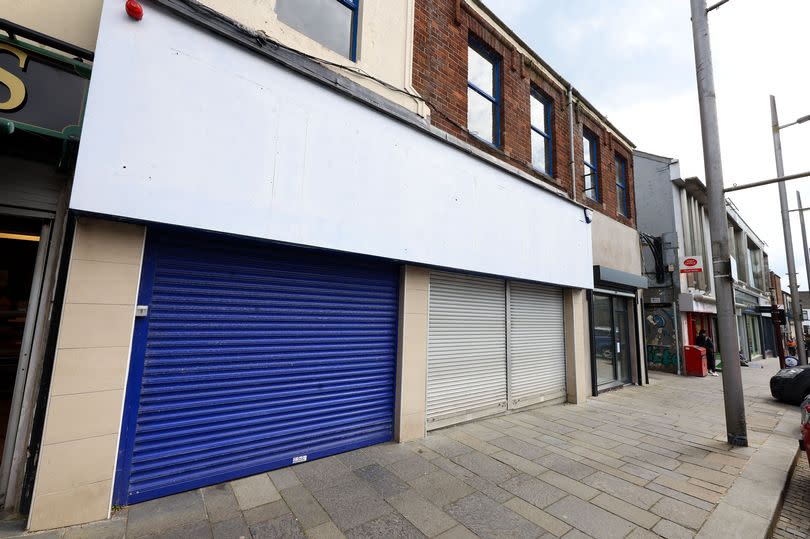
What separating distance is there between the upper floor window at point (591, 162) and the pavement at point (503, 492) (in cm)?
700

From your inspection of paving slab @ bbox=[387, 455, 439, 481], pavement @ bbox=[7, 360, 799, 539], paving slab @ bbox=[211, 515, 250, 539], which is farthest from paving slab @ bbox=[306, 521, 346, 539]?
paving slab @ bbox=[387, 455, 439, 481]

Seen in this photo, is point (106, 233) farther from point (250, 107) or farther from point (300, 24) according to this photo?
point (300, 24)

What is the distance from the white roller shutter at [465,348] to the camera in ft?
19.2

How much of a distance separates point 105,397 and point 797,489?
8087 millimetres

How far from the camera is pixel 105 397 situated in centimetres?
308

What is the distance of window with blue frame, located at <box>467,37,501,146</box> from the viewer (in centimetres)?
724

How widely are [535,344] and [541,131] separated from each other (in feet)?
17.8

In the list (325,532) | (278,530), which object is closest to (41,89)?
(278,530)

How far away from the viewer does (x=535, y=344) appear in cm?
777

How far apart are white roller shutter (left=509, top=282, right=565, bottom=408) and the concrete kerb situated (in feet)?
11.0

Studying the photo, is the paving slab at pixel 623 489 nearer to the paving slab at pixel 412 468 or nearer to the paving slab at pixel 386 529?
the paving slab at pixel 412 468

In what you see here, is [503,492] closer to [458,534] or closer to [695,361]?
[458,534]

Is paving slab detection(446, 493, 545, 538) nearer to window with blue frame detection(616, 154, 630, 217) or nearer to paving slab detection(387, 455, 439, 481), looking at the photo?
paving slab detection(387, 455, 439, 481)

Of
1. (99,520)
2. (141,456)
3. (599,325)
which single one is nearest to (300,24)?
(141,456)
